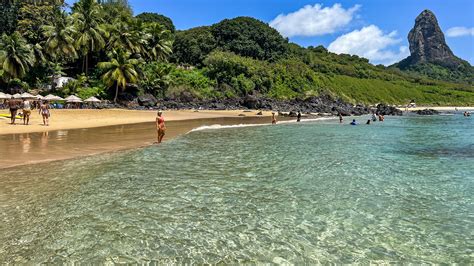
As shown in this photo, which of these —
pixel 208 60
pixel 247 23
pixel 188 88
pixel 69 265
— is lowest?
pixel 69 265

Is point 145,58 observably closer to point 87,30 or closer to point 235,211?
point 87,30

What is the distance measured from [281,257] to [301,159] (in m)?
10.7

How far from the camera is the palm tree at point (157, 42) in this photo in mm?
68562

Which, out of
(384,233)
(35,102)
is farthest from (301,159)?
(35,102)

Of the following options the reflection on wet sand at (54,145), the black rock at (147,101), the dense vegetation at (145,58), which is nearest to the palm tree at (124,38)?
the dense vegetation at (145,58)

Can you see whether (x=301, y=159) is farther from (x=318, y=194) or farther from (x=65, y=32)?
(x=65, y=32)

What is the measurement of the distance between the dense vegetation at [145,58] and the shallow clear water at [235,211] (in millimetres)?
43946

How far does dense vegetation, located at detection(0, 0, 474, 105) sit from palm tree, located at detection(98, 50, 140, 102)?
5.7 inches

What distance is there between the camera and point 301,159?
55.4ft

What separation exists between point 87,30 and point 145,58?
51.0 ft

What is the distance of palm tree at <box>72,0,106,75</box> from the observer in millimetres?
56088

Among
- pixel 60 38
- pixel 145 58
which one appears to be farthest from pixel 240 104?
pixel 60 38

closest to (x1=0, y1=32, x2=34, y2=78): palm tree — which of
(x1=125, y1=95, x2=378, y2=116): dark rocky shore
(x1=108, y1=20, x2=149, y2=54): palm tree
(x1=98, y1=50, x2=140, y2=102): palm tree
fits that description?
(x1=98, y1=50, x2=140, y2=102): palm tree

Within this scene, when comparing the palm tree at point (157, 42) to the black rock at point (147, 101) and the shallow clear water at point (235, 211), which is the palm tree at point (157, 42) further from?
the shallow clear water at point (235, 211)
